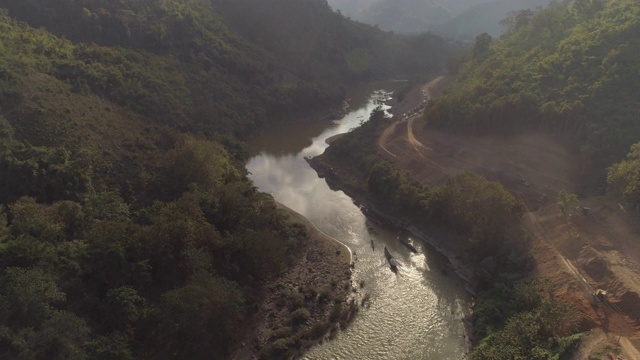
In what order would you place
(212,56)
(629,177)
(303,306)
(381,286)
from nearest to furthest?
(303,306) → (629,177) → (381,286) → (212,56)

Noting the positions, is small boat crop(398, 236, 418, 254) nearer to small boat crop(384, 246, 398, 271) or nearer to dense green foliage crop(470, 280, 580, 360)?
small boat crop(384, 246, 398, 271)

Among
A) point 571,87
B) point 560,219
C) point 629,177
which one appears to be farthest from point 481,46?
point 560,219

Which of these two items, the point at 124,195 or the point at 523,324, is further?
the point at 124,195

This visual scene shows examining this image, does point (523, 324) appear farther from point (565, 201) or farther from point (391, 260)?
point (565, 201)

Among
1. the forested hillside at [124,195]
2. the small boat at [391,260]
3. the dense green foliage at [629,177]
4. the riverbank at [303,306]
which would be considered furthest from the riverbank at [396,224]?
the dense green foliage at [629,177]

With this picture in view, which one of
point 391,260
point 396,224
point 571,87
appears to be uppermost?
point 571,87

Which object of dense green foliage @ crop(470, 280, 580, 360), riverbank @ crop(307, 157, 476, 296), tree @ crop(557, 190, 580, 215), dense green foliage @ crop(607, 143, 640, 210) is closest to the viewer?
dense green foliage @ crop(470, 280, 580, 360)

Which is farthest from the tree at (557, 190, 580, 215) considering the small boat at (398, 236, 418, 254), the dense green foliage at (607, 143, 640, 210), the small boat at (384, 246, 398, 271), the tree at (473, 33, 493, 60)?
the tree at (473, 33, 493, 60)
